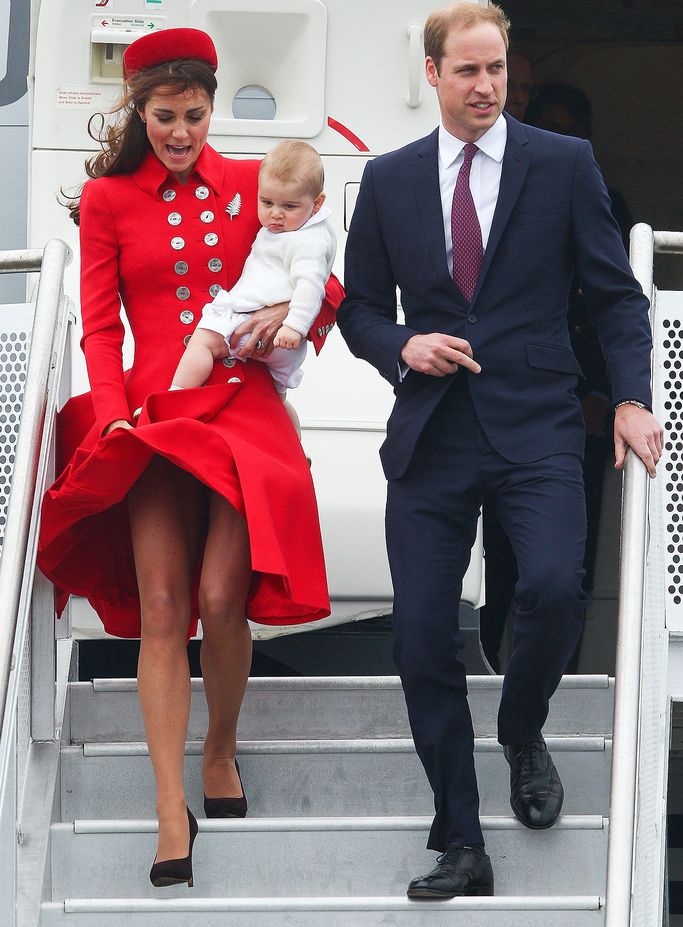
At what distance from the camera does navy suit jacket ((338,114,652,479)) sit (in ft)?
9.70

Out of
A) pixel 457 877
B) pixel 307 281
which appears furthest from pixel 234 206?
pixel 457 877

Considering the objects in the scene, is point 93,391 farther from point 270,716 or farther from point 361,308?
point 270,716

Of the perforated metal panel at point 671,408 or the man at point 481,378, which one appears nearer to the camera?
the man at point 481,378

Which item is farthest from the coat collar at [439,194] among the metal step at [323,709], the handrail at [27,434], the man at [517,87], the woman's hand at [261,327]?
the man at [517,87]

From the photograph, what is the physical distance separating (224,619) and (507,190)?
3.30 feet

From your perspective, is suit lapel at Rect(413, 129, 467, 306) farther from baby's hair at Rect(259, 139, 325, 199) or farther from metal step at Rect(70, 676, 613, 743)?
metal step at Rect(70, 676, 613, 743)

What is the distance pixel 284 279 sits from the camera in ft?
10.3

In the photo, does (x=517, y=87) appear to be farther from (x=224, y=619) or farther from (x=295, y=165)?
(x=224, y=619)

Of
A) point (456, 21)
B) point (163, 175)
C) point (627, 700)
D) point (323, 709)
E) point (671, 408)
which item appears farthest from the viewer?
point (323, 709)

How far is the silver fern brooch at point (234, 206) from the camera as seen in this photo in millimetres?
3195

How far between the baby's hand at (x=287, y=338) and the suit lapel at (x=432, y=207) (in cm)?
31

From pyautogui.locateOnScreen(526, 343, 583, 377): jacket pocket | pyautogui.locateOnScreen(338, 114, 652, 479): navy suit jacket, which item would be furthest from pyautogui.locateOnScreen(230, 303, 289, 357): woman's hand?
pyautogui.locateOnScreen(526, 343, 583, 377): jacket pocket

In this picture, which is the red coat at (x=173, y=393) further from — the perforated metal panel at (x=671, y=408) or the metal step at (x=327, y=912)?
the perforated metal panel at (x=671, y=408)

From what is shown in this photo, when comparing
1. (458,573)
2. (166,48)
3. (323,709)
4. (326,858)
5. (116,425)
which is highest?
(166,48)
